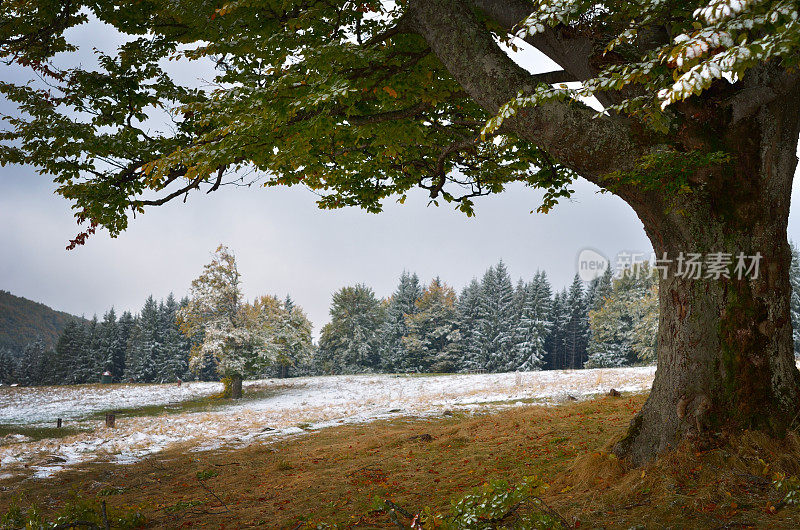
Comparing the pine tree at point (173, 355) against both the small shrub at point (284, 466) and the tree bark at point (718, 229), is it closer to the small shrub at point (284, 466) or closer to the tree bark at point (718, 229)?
the small shrub at point (284, 466)

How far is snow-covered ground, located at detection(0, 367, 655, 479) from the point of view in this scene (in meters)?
11.1

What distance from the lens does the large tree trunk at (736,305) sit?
15.6 feet

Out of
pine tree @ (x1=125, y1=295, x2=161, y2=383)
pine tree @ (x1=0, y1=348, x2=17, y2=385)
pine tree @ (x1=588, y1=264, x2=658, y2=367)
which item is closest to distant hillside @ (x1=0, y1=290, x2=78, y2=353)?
pine tree @ (x1=0, y1=348, x2=17, y2=385)

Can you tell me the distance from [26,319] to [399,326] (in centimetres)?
12593

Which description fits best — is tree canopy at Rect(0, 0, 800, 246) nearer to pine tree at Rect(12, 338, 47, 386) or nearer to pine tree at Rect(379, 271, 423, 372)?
pine tree at Rect(379, 271, 423, 372)

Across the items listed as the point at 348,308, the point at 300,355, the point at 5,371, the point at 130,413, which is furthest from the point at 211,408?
the point at 5,371

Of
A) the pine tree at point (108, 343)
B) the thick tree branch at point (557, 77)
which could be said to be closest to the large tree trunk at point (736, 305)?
the thick tree branch at point (557, 77)

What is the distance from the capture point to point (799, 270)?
3638cm

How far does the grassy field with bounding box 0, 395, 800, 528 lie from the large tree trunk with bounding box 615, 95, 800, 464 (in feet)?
1.03

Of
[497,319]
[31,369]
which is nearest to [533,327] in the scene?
[497,319]

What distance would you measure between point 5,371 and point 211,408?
5468cm

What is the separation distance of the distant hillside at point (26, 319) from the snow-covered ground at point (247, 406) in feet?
356

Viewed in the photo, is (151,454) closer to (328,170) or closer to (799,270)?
(328,170)

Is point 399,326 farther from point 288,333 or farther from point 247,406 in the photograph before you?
point 247,406
